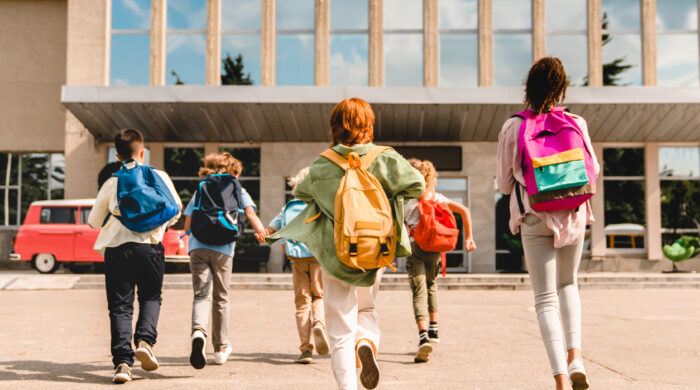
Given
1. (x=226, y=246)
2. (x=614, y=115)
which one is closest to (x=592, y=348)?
(x=226, y=246)

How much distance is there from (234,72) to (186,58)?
1.60m

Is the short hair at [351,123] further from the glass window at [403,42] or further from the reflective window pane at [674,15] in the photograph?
the reflective window pane at [674,15]

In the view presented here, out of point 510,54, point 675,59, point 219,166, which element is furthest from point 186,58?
point 219,166

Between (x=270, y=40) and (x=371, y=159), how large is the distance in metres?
18.9

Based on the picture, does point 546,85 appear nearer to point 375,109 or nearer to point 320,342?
point 320,342

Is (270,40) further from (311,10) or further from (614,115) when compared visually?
(614,115)

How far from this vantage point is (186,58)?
22.0m

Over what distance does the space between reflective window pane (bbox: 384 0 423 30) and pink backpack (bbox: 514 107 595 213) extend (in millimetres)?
18586

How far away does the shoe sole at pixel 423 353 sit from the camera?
18.5ft

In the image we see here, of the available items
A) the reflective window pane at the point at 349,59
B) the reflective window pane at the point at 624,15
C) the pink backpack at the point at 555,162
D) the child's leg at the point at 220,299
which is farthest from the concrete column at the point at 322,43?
the pink backpack at the point at 555,162

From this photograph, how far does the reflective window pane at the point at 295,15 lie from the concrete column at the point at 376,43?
6.01ft

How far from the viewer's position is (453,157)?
71.3 ft

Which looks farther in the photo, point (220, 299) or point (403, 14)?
point (403, 14)

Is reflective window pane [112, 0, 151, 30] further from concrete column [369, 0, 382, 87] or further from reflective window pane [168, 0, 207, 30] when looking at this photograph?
concrete column [369, 0, 382, 87]
